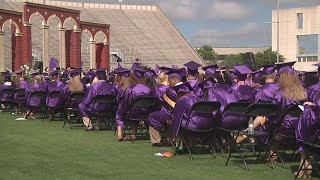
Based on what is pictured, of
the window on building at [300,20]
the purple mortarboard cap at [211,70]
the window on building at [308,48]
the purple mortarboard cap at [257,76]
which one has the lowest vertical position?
the purple mortarboard cap at [257,76]

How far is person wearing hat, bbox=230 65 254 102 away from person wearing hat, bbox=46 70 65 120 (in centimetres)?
623

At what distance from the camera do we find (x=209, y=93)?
8898 mm

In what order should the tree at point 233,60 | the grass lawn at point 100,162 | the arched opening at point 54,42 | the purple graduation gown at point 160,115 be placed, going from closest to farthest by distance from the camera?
1. the grass lawn at point 100,162
2. the purple graduation gown at point 160,115
3. the tree at point 233,60
4. the arched opening at point 54,42

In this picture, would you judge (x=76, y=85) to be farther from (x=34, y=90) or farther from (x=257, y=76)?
(x=257, y=76)

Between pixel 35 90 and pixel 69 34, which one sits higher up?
pixel 69 34

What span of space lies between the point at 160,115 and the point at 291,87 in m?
2.94

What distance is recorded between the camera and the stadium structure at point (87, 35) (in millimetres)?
33156

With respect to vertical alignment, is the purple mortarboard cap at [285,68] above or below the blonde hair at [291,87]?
above

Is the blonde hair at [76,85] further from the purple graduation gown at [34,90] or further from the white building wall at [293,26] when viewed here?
the white building wall at [293,26]

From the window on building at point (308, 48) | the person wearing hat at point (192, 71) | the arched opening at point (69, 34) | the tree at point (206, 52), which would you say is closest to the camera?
the person wearing hat at point (192, 71)

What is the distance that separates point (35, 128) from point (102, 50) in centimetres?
2791

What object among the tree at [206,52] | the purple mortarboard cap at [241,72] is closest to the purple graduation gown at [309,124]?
the purple mortarboard cap at [241,72]

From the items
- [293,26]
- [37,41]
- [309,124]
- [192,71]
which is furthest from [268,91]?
[293,26]

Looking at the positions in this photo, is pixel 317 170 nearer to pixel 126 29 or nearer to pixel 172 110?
pixel 172 110
